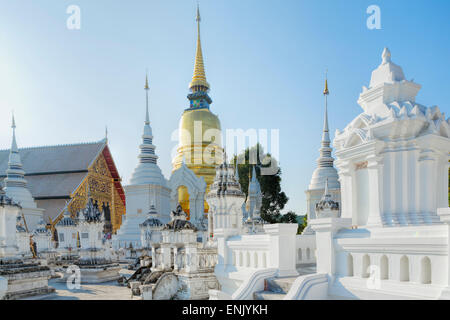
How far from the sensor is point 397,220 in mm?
9000

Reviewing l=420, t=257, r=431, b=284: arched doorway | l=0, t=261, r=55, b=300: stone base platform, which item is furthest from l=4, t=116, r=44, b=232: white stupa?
l=420, t=257, r=431, b=284: arched doorway

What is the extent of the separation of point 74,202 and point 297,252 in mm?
33271

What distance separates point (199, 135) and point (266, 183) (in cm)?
1024

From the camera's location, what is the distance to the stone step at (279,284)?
23.4 feet

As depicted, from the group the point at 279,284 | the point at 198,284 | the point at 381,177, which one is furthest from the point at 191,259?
the point at 381,177

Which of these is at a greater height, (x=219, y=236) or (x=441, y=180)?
(x=441, y=180)

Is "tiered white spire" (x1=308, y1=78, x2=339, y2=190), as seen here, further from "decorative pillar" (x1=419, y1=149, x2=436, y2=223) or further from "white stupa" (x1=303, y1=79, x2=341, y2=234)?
"decorative pillar" (x1=419, y1=149, x2=436, y2=223)

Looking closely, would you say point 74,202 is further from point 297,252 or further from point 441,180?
point 441,180

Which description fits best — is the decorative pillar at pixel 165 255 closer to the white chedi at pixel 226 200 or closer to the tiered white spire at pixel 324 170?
the white chedi at pixel 226 200

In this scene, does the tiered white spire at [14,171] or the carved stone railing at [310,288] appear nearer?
the carved stone railing at [310,288]

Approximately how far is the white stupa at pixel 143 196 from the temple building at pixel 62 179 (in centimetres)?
837

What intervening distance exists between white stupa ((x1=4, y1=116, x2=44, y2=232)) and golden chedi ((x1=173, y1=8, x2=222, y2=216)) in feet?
47.8

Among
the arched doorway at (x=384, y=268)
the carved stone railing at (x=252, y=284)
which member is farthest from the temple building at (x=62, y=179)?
the arched doorway at (x=384, y=268)

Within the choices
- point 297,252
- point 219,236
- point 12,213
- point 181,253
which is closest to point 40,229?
point 12,213
